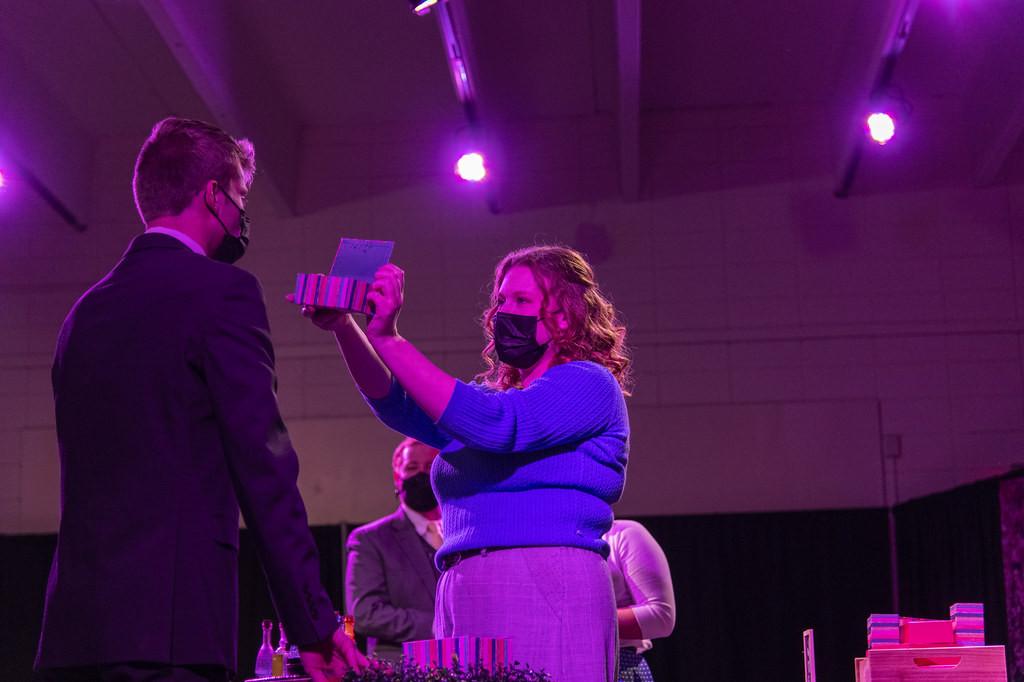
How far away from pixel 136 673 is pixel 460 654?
1.48 feet

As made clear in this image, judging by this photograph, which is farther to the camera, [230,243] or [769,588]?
[769,588]

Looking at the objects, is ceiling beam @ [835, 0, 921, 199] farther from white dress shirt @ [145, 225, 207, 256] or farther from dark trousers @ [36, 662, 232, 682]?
dark trousers @ [36, 662, 232, 682]

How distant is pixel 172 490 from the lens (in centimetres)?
169

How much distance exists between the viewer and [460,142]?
9.30m

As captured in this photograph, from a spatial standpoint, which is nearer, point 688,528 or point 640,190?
point 688,528

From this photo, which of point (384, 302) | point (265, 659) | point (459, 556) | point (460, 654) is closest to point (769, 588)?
point (265, 659)

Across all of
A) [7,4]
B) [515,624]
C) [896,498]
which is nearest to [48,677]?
[515,624]

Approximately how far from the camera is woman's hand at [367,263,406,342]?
207cm

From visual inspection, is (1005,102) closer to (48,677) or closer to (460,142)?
(460,142)

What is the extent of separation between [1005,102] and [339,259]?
7240 millimetres

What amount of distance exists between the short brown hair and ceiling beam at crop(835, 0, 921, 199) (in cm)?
578

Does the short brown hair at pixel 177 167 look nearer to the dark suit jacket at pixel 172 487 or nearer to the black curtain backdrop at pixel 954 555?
the dark suit jacket at pixel 172 487

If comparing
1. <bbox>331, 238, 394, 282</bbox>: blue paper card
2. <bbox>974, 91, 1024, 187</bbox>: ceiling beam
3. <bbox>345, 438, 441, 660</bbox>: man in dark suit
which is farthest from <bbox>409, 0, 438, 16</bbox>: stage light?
<bbox>974, 91, 1024, 187</bbox>: ceiling beam

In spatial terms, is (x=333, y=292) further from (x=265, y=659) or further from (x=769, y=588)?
(x=769, y=588)
